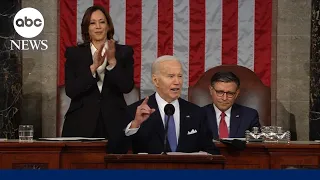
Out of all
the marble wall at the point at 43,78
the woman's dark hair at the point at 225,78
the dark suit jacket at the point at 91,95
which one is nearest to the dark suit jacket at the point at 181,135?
the dark suit jacket at the point at 91,95

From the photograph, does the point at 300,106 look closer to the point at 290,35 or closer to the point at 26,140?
the point at 290,35

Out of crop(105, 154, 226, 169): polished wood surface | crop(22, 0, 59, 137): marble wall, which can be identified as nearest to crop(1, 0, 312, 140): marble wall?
crop(22, 0, 59, 137): marble wall

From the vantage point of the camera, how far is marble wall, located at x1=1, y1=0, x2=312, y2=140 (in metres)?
7.58

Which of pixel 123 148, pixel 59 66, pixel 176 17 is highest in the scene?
pixel 176 17

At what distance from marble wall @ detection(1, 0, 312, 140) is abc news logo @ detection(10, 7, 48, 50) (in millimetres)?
50

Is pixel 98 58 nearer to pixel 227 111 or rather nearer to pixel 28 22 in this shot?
pixel 227 111

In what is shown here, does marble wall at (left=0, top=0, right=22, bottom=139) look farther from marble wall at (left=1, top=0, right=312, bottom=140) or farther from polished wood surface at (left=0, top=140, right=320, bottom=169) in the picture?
polished wood surface at (left=0, top=140, right=320, bottom=169)

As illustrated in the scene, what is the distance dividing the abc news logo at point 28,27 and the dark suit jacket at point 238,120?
89.5 inches

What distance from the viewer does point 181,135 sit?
15.1ft

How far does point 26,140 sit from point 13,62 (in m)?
2.37

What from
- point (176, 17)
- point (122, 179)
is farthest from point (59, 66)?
point (122, 179)

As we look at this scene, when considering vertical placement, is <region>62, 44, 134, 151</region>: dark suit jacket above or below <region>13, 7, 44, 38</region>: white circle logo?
below

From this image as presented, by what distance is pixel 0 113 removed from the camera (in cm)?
749

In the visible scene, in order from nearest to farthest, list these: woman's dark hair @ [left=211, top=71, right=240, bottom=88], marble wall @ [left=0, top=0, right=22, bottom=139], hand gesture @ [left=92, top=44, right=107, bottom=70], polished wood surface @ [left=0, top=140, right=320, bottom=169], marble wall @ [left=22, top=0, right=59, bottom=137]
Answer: polished wood surface @ [left=0, top=140, right=320, bottom=169], hand gesture @ [left=92, top=44, right=107, bottom=70], woman's dark hair @ [left=211, top=71, right=240, bottom=88], marble wall @ [left=0, top=0, right=22, bottom=139], marble wall @ [left=22, top=0, right=59, bottom=137]
